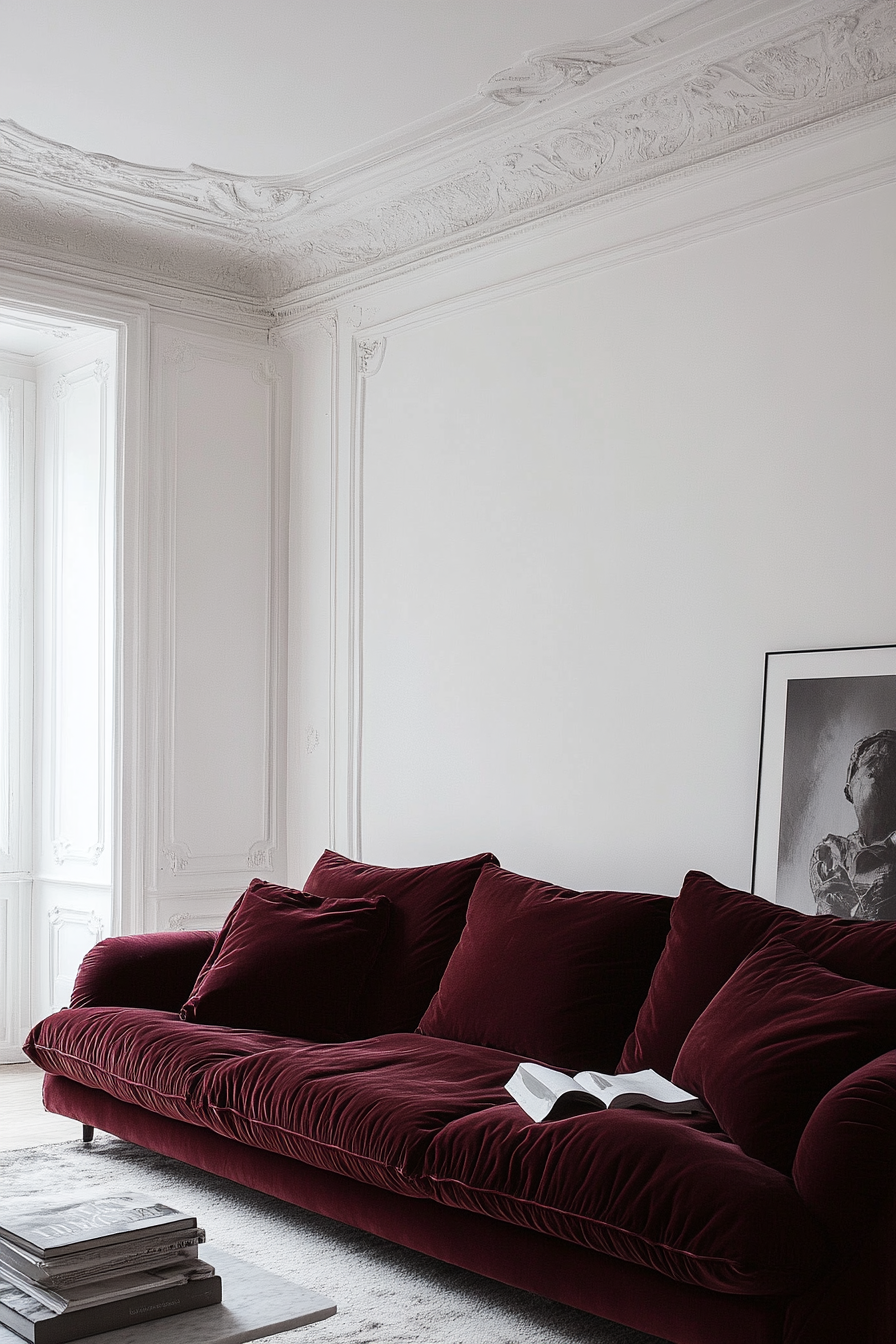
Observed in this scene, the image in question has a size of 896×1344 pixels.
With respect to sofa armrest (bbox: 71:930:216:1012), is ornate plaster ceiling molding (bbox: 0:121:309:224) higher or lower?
higher

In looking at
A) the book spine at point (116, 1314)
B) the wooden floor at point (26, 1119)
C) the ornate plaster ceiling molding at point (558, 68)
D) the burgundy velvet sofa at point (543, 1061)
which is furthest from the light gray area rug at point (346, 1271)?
the ornate plaster ceiling molding at point (558, 68)

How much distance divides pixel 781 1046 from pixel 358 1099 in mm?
976

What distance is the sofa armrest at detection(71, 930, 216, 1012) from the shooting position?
4137 millimetres

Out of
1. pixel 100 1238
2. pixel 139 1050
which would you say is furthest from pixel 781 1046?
pixel 139 1050

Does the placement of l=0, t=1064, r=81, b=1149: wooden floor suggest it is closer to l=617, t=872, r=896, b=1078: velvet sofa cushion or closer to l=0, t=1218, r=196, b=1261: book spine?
l=617, t=872, r=896, b=1078: velvet sofa cushion

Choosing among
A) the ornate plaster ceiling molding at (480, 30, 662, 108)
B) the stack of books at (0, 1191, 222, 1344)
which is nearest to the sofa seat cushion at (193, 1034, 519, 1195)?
the stack of books at (0, 1191, 222, 1344)

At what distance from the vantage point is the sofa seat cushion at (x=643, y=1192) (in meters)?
2.21

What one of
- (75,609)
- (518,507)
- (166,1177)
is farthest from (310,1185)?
(75,609)

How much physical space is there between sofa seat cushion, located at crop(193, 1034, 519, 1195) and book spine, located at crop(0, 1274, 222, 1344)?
0.77 meters

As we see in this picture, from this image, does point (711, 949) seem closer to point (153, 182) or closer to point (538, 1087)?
point (538, 1087)

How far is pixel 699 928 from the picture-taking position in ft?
10.6

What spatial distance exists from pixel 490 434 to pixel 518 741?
1.08m

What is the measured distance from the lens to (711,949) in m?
3.17

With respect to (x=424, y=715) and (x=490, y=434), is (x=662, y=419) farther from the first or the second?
(x=424, y=715)
